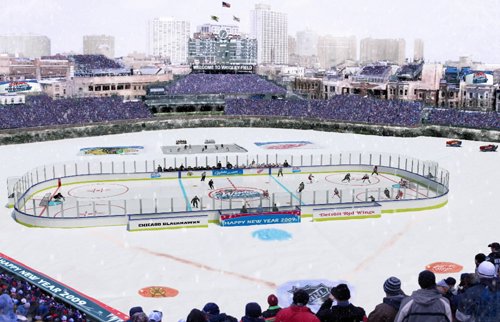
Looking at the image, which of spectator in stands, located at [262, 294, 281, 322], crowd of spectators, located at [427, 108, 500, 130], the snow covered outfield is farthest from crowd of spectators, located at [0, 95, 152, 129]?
→ spectator in stands, located at [262, 294, 281, 322]

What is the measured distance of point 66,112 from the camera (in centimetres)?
8288

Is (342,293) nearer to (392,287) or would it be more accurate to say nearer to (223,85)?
(392,287)

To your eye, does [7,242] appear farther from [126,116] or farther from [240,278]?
[126,116]

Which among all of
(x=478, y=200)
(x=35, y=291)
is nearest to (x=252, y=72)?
(x=478, y=200)

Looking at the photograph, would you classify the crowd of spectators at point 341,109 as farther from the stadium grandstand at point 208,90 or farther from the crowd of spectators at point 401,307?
the crowd of spectators at point 401,307

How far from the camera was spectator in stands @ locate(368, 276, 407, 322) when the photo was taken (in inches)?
365

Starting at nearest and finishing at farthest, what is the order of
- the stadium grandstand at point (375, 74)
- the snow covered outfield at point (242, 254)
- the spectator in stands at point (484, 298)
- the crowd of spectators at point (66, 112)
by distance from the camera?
1. the spectator in stands at point (484, 298)
2. the snow covered outfield at point (242, 254)
3. the crowd of spectators at point (66, 112)
4. the stadium grandstand at point (375, 74)

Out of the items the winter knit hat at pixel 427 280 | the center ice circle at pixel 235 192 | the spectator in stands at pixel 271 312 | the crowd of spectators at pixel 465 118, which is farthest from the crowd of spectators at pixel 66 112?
the winter knit hat at pixel 427 280

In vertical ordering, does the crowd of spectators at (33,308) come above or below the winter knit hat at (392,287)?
below

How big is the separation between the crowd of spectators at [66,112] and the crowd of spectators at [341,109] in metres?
17.6

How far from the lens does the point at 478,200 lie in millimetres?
40375

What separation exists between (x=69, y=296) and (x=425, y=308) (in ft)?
51.7

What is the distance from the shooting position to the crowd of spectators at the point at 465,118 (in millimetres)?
78688

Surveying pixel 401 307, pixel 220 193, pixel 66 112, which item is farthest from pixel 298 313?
pixel 66 112
